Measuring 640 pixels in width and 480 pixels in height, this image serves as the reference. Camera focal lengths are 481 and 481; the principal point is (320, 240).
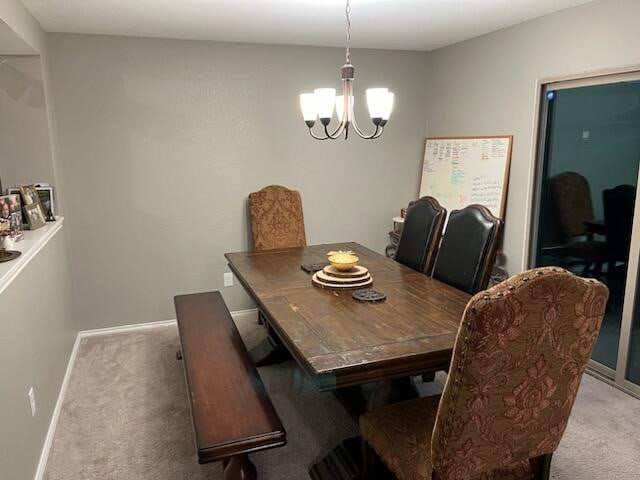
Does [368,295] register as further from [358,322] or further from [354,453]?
[354,453]

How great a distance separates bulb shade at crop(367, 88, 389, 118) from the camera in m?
2.46

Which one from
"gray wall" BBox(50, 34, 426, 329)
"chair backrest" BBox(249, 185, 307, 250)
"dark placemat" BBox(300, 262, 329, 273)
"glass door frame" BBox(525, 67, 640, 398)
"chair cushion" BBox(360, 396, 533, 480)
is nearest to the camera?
"chair cushion" BBox(360, 396, 533, 480)

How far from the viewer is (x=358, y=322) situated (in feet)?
6.82

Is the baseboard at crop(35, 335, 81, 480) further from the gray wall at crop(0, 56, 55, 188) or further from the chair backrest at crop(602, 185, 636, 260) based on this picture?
the chair backrest at crop(602, 185, 636, 260)

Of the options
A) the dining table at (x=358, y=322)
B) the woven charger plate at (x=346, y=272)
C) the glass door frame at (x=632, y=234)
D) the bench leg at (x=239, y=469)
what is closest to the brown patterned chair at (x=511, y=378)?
the dining table at (x=358, y=322)

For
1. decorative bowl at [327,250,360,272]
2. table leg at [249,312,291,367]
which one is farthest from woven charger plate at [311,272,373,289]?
table leg at [249,312,291,367]

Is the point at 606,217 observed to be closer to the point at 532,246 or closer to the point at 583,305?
the point at 532,246

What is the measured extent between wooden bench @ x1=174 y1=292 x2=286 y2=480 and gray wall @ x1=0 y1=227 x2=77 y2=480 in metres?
0.68

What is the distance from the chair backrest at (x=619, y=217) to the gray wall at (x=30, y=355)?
3279 millimetres

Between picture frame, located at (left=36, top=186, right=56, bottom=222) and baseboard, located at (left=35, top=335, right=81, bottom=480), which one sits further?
picture frame, located at (left=36, top=186, right=56, bottom=222)

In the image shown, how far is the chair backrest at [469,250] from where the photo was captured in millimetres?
2566

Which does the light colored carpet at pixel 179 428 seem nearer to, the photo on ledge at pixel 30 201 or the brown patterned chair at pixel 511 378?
the brown patterned chair at pixel 511 378

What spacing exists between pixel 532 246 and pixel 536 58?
1.33 meters

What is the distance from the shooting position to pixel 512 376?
143cm
